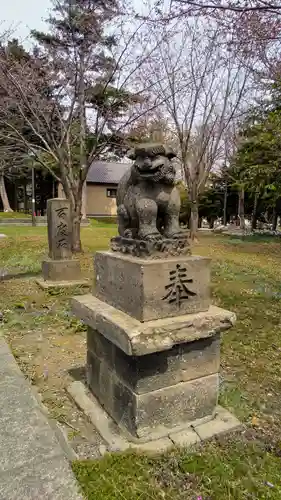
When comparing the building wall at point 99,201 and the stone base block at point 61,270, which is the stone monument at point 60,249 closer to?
the stone base block at point 61,270

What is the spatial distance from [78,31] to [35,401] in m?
10.8

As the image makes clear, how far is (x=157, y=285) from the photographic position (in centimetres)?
253

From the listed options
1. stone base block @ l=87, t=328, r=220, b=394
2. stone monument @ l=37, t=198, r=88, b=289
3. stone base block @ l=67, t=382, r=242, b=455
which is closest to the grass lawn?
stone base block @ l=67, t=382, r=242, b=455

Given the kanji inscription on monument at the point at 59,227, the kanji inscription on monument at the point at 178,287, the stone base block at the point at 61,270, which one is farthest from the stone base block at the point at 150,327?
the kanji inscription on monument at the point at 59,227

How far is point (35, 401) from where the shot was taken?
293cm

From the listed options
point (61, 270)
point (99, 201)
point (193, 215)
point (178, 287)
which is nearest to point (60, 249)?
point (61, 270)

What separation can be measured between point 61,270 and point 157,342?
6.14 m

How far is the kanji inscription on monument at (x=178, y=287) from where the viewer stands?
2.61m

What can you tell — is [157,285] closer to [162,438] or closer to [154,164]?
[154,164]

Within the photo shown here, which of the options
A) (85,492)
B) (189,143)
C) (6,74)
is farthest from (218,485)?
(189,143)

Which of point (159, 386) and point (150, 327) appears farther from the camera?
point (159, 386)

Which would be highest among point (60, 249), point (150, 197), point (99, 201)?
point (99, 201)

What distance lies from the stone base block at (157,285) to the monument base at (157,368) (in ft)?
0.24

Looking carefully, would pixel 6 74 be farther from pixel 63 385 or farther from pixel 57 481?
pixel 57 481
